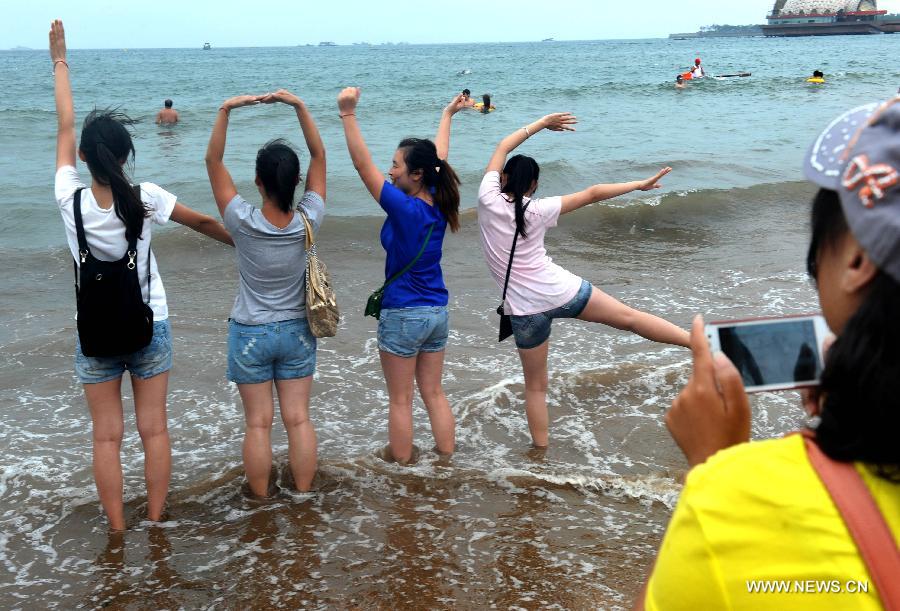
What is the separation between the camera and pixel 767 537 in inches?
A: 43.3

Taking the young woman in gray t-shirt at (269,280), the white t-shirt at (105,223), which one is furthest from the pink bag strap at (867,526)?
the young woman in gray t-shirt at (269,280)

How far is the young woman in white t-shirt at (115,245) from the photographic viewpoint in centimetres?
459

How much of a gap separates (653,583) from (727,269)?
10466 millimetres

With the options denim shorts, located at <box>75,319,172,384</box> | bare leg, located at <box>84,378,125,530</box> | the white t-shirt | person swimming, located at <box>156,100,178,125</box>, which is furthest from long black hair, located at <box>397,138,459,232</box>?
person swimming, located at <box>156,100,178,125</box>

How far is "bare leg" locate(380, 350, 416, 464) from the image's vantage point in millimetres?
5633

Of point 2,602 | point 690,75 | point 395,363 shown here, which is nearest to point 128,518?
point 2,602

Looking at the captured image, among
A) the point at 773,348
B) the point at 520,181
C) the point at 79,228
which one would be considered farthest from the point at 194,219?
the point at 773,348

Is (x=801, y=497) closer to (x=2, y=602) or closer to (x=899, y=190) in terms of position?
(x=899, y=190)

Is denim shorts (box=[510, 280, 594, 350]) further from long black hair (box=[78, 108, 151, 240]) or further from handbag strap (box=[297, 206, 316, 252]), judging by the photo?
long black hair (box=[78, 108, 151, 240])

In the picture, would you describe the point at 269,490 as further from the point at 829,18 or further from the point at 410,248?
the point at 829,18

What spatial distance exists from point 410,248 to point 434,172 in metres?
0.48

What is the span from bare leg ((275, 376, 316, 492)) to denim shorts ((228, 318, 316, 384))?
0.08 metres
